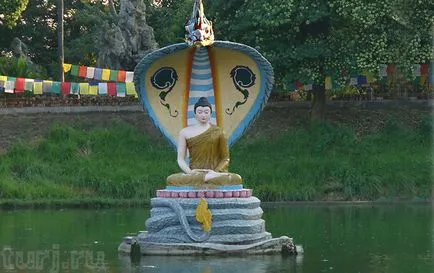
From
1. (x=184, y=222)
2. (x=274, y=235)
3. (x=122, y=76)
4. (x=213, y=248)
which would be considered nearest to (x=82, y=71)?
(x=122, y=76)

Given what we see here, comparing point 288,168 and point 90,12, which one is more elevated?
point 90,12

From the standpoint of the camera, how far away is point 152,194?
99.5 feet

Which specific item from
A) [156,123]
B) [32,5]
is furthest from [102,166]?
[32,5]

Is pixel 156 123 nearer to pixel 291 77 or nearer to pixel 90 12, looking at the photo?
pixel 291 77

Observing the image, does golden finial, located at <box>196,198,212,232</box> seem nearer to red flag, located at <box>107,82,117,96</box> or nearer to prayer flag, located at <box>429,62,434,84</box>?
red flag, located at <box>107,82,117,96</box>

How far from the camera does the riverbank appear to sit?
30.4 metres

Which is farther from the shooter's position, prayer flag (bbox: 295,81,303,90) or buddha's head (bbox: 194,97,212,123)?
prayer flag (bbox: 295,81,303,90)

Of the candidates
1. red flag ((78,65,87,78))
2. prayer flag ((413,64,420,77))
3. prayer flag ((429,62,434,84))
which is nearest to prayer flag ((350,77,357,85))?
prayer flag ((413,64,420,77))

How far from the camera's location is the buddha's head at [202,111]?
709 inches

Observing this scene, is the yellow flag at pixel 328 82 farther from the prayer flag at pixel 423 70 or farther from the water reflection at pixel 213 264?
the water reflection at pixel 213 264

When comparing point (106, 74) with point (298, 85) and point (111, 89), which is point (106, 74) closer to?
point (111, 89)

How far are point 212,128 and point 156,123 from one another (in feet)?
5.02

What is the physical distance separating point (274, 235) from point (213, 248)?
3.48m

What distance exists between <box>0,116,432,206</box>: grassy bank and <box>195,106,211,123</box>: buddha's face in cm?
1140
